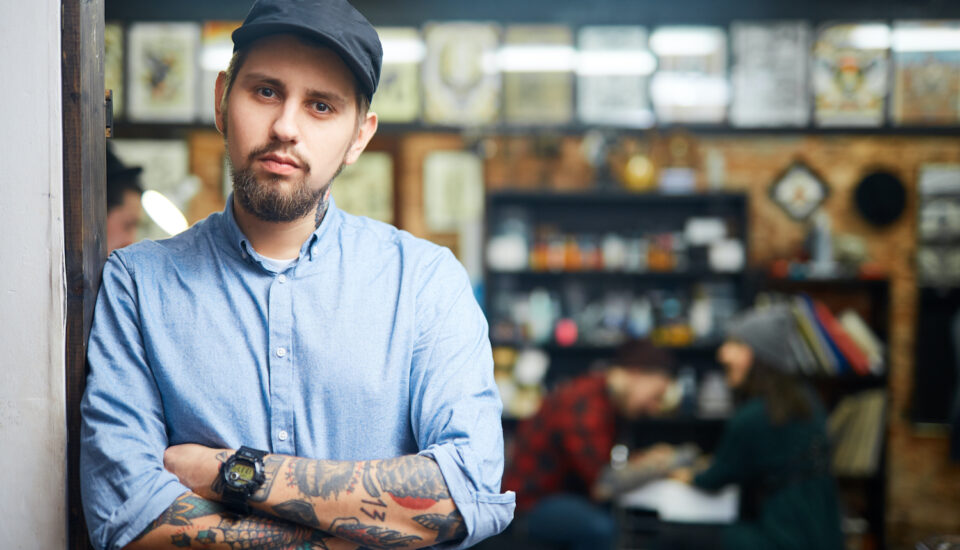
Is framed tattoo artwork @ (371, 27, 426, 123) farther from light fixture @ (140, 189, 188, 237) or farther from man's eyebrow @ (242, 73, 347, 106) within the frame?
A: man's eyebrow @ (242, 73, 347, 106)

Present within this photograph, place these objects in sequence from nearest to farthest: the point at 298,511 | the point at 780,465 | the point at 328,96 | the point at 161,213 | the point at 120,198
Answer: the point at 298,511 < the point at 328,96 < the point at 161,213 < the point at 120,198 < the point at 780,465

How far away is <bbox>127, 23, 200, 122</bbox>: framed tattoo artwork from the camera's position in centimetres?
562

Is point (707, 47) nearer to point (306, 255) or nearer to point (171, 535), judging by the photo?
point (306, 255)

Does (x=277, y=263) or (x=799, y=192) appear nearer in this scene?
(x=277, y=263)

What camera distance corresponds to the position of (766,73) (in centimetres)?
551

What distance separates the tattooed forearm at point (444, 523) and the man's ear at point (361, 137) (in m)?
0.61

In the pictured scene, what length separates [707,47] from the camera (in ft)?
18.1

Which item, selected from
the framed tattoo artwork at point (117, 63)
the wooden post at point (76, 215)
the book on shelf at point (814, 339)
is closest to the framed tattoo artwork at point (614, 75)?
the book on shelf at point (814, 339)

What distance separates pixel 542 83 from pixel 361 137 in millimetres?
4487

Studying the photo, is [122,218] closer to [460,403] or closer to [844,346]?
[460,403]

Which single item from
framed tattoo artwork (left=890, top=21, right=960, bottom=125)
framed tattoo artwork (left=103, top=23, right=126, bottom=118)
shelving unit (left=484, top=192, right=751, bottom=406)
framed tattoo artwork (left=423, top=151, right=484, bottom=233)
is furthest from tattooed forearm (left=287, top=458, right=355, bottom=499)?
framed tattoo artwork (left=890, top=21, right=960, bottom=125)

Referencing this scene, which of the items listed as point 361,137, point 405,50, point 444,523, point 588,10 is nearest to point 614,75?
point 588,10

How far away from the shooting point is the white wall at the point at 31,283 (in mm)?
1208

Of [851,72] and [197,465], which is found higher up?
[851,72]
